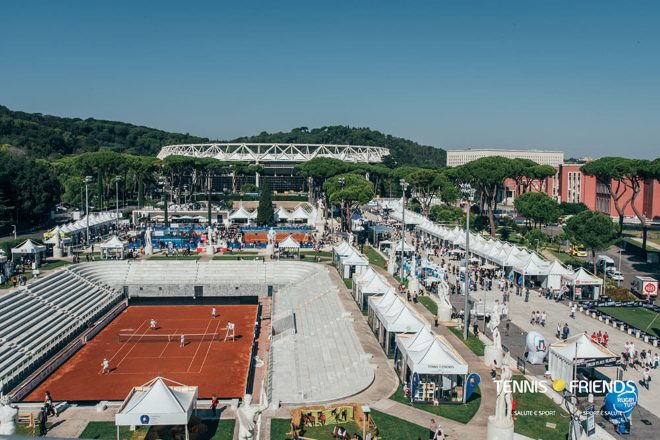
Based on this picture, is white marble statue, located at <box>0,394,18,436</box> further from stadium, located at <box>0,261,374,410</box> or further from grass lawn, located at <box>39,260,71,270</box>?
grass lawn, located at <box>39,260,71,270</box>

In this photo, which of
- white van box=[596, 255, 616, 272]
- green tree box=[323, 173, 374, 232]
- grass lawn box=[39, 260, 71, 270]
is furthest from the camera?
green tree box=[323, 173, 374, 232]

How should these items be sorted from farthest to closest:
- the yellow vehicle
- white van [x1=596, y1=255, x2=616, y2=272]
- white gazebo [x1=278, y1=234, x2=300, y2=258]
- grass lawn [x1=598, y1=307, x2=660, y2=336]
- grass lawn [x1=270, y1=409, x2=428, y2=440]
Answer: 1. the yellow vehicle
2. white gazebo [x1=278, y1=234, x2=300, y2=258]
3. white van [x1=596, y1=255, x2=616, y2=272]
4. grass lawn [x1=598, y1=307, x2=660, y2=336]
5. grass lawn [x1=270, y1=409, x2=428, y2=440]

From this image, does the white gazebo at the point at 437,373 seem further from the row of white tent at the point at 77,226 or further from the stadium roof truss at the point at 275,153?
the stadium roof truss at the point at 275,153

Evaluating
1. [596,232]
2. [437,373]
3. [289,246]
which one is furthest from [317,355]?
[596,232]

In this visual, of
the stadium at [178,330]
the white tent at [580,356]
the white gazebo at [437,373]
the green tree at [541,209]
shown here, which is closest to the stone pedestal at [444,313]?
the stadium at [178,330]

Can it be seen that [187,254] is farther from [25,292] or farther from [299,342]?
[299,342]

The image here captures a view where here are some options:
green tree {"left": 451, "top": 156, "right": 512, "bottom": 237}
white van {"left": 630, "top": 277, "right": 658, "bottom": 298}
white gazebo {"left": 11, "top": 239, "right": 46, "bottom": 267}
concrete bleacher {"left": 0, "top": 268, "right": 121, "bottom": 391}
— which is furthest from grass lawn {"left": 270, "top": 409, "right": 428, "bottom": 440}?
green tree {"left": 451, "top": 156, "right": 512, "bottom": 237}

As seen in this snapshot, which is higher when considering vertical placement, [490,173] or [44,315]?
[490,173]

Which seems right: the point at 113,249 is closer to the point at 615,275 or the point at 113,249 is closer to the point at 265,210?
the point at 265,210
